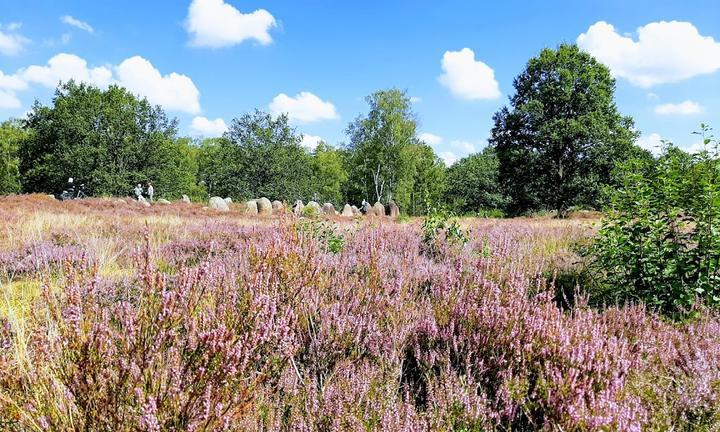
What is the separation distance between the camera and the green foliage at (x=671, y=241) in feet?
13.9

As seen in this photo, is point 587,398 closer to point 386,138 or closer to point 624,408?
point 624,408

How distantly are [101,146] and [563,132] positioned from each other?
38256 millimetres

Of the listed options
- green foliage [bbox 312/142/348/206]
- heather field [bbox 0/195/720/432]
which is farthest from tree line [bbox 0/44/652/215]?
heather field [bbox 0/195/720/432]

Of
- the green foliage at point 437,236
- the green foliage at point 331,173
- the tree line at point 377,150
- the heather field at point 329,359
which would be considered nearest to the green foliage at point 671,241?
the heather field at point 329,359

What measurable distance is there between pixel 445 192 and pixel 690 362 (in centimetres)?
5799

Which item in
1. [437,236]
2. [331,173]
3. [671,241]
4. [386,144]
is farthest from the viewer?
[331,173]

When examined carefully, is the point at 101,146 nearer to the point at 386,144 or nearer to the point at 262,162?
the point at 262,162

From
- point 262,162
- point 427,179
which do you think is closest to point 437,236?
point 262,162

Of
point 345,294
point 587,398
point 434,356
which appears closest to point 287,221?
point 345,294

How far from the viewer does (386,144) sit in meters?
46.9

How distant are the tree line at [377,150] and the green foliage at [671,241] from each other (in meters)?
18.9

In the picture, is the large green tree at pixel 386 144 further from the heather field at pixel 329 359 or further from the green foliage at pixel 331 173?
the heather field at pixel 329 359

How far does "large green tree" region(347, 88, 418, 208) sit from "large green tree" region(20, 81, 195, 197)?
19.2 meters

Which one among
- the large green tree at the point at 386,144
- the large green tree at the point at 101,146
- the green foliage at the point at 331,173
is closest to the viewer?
the large green tree at the point at 101,146
